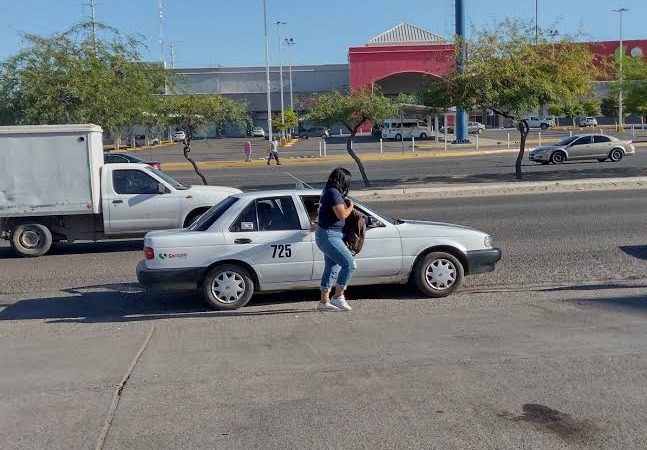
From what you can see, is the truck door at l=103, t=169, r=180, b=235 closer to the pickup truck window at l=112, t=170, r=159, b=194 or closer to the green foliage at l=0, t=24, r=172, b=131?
the pickup truck window at l=112, t=170, r=159, b=194

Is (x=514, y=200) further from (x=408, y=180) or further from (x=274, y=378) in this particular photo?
(x=274, y=378)

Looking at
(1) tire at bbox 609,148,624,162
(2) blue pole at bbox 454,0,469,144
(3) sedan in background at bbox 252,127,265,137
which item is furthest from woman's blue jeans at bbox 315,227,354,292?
(3) sedan in background at bbox 252,127,265,137

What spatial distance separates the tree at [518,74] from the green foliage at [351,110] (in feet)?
9.51

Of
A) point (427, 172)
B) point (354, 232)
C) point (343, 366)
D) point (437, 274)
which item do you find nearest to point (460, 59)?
point (427, 172)

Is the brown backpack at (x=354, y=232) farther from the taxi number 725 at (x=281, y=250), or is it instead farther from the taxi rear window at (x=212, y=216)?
the taxi rear window at (x=212, y=216)

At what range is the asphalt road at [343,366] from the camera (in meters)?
5.28

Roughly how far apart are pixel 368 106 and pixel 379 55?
2184 inches

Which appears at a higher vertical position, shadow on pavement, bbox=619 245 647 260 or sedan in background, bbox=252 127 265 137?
sedan in background, bbox=252 127 265 137

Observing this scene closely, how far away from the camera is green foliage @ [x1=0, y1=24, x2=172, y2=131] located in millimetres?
25328

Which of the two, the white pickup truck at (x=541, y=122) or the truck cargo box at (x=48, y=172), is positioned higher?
the white pickup truck at (x=541, y=122)

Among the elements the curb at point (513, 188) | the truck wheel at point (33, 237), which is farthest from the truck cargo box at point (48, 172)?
the curb at point (513, 188)

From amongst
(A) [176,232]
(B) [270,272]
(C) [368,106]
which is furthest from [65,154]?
(C) [368,106]

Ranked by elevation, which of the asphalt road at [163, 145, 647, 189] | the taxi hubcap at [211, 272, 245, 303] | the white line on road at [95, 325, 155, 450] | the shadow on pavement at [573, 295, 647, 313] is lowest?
the shadow on pavement at [573, 295, 647, 313]

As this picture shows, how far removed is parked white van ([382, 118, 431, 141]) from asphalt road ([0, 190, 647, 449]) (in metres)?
62.4
